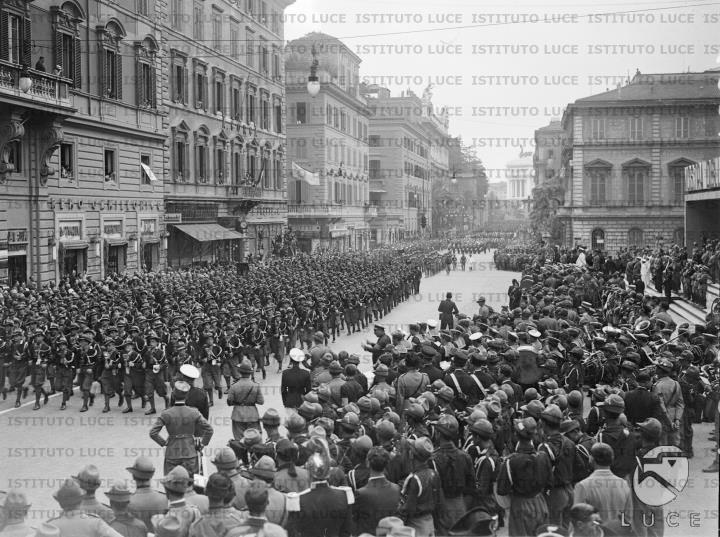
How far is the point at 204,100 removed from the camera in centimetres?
4072

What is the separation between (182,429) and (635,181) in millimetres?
50339

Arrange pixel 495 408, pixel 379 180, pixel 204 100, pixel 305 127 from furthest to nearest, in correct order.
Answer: pixel 379 180 < pixel 305 127 < pixel 204 100 < pixel 495 408

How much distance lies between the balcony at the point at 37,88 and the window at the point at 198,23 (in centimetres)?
1466

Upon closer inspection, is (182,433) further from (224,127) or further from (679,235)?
(679,235)

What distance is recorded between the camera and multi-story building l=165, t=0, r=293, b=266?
37469 millimetres

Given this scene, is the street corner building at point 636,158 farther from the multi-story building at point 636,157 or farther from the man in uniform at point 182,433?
the man in uniform at point 182,433

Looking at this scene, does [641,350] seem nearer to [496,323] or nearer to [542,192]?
[496,323]

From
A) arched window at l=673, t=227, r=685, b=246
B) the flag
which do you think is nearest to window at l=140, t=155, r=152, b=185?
the flag

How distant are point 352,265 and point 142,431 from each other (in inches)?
858

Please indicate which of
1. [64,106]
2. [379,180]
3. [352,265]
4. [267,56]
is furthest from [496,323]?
[379,180]

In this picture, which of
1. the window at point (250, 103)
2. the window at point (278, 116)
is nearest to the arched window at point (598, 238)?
the window at point (278, 116)

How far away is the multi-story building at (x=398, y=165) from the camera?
82.3 metres

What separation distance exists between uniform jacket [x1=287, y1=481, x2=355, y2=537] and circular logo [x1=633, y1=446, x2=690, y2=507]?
3.28m

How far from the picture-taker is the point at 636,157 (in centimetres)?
5450
